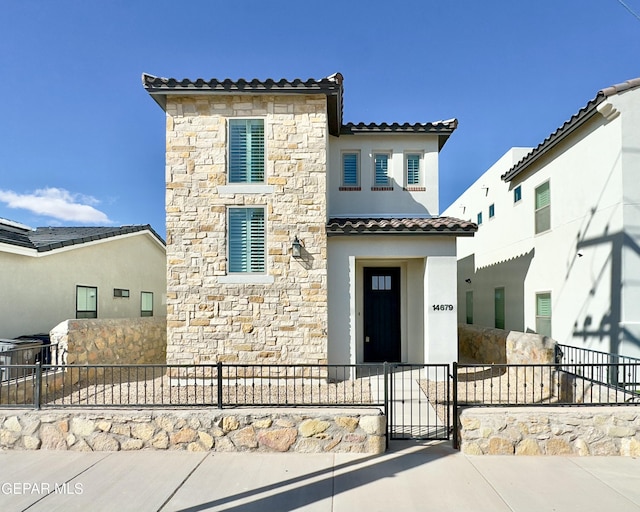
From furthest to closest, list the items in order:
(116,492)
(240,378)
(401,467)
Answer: (240,378), (401,467), (116,492)

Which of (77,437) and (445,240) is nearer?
(77,437)

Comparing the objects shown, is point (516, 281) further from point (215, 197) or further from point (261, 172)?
point (215, 197)

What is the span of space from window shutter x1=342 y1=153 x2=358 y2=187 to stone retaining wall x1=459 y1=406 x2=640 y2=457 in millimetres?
7189

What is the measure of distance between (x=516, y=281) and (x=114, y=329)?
39.7ft

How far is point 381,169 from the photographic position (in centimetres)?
1071

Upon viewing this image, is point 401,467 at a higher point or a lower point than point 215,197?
lower

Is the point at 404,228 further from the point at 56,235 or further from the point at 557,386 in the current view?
the point at 56,235

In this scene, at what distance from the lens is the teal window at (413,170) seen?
10.7m

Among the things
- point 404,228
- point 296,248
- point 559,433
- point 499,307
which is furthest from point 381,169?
point 559,433

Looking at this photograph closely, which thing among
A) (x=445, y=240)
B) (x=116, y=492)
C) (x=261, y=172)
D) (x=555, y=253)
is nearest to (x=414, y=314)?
(x=445, y=240)

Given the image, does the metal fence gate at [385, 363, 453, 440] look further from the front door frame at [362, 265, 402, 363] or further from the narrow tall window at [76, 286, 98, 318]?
the narrow tall window at [76, 286, 98, 318]

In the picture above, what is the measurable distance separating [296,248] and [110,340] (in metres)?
5.55

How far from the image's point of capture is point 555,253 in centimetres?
1012

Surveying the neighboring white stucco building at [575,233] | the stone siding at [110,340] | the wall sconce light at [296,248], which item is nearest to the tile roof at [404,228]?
the wall sconce light at [296,248]
